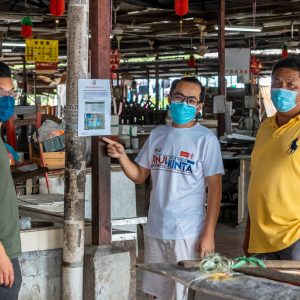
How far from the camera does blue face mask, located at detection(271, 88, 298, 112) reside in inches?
154

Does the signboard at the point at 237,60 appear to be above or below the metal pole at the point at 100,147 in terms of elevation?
above

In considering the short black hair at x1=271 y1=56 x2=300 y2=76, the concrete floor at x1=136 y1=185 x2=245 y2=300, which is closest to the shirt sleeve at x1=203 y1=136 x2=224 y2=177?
the short black hair at x1=271 y1=56 x2=300 y2=76

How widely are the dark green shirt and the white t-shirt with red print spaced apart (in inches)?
38.5

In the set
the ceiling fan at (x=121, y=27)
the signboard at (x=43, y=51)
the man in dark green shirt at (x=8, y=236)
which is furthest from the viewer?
the signboard at (x=43, y=51)

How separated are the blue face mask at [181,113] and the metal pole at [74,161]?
2.42 ft

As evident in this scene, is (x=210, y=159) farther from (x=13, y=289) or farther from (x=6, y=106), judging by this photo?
(x=13, y=289)

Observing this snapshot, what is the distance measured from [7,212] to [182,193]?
1.11 meters

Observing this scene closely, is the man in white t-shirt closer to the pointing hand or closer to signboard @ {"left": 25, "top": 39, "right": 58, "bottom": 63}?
the pointing hand

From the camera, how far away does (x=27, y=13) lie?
44.5ft

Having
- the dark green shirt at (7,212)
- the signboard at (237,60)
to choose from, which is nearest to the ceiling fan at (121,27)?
the signboard at (237,60)

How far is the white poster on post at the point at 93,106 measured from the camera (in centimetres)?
466

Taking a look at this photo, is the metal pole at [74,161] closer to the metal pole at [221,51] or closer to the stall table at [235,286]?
the stall table at [235,286]

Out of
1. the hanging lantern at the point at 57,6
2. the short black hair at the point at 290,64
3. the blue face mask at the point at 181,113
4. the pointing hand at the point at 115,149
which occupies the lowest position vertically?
the pointing hand at the point at 115,149

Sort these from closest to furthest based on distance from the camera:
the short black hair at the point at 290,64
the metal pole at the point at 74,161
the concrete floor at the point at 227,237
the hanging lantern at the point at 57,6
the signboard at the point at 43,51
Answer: the short black hair at the point at 290,64 → the metal pole at the point at 74,161 → the concrete floor at the point at 227,237 → the hanging lantern at the point at 57,6 → the signboard at the point at 43,51
